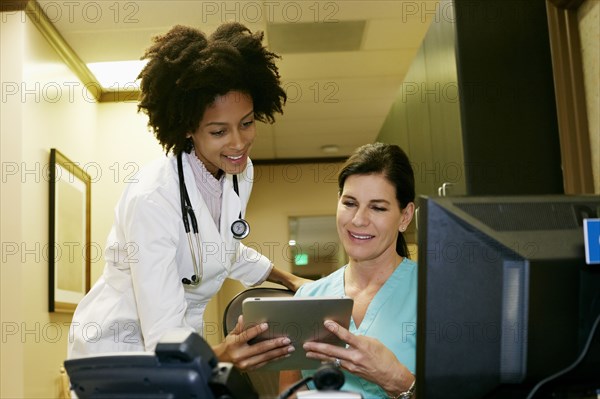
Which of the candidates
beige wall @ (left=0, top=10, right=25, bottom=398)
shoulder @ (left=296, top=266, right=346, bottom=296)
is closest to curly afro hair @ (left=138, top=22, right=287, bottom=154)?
shoulder @ (left=296, top=266, right=346, bottom=296)

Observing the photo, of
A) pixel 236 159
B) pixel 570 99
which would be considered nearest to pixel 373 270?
pixel 236 159

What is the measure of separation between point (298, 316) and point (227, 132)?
0.58 metres

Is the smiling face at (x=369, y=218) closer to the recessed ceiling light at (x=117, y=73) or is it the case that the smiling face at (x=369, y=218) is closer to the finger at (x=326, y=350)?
the finger at (x=326, y=350)

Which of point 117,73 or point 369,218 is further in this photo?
point 117,73

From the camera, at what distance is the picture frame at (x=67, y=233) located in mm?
3303

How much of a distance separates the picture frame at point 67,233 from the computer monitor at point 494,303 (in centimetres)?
283

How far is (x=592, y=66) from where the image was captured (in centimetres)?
214

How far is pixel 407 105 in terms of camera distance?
11.3 feet

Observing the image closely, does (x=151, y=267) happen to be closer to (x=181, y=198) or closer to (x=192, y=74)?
(x=181, y=198)

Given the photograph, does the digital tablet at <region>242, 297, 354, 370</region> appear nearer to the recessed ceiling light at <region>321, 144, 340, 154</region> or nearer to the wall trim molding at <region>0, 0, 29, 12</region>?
the wall trim molding at <region>0, 0, 29, 12</region>

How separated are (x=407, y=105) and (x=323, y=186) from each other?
3.45 meters

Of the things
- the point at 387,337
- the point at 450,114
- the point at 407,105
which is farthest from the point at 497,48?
the point at 387,337

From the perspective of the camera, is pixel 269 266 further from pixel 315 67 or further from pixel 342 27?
pixel 315 67

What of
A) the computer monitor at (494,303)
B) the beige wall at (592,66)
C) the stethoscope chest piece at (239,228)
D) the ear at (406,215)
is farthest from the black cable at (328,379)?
the beige wall at (592,66)
